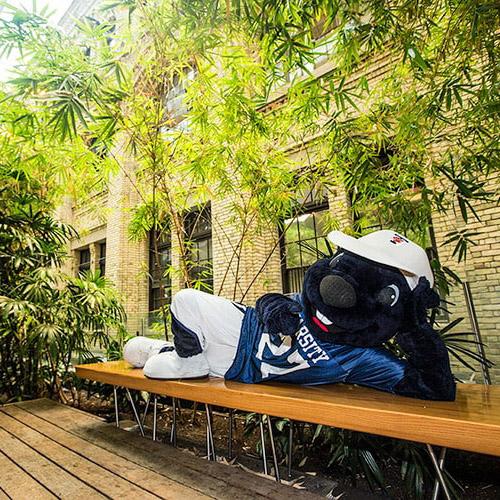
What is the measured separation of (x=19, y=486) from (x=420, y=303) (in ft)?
5.63

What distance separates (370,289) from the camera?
1152 mm

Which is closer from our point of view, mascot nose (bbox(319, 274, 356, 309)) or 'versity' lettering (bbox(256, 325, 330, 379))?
mascot nose (bbox(319, 274, 356, 309))

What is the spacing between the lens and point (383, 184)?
2.22 metres

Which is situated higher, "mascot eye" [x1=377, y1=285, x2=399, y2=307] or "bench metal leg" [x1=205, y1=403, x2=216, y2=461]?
"mascot eye" [x1=377, y1=285, x2=399, y2=307]

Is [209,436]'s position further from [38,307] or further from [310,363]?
[38,307]

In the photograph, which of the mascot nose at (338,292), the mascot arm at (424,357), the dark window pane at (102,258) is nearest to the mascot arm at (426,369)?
the mascot arm at (424,357)

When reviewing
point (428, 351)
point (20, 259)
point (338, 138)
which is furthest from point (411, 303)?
point (20, 259)

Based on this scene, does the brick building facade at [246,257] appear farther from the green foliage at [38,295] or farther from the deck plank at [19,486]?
the deck plank at [19,486]

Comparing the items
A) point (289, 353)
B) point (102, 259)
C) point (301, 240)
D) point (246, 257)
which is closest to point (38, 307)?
point (289, 353)

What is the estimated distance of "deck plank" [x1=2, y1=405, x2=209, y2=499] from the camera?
1160 mm

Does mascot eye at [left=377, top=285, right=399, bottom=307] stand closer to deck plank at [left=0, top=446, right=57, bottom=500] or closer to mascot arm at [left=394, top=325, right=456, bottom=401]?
mascot arm at [left=394, top=325, right=456, bottom=401]

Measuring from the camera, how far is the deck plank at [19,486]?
122 centimetres

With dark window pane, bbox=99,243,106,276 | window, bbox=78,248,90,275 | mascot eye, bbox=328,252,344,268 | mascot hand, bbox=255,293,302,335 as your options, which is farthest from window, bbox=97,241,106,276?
mascot eye, bbox=328,252,344,268

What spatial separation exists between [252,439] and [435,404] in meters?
1.96
